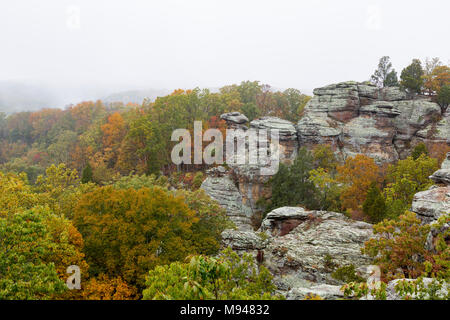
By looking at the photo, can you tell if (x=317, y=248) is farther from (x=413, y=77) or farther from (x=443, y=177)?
(x=413, y=77)

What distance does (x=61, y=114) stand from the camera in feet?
287

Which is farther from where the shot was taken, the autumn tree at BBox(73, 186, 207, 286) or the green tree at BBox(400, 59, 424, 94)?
the green tree at BBox(400, 59, 424, 94)

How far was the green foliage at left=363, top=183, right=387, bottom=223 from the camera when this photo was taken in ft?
80.1

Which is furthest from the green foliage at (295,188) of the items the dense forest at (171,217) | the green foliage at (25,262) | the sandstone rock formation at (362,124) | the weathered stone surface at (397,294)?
the green foliage at (25,262)

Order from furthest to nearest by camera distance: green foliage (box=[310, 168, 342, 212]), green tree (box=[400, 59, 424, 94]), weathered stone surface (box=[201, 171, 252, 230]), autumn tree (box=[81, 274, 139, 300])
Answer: green tree (box=[400, 59, 424, 94]) < weathered stone surface (box=[201, 171, 252, 230]) < green foliage (box=[310, 168, 342, 212]) < autumn tree (box=[81, 274, 139, 300])

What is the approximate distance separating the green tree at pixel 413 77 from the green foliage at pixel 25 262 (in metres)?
54.2

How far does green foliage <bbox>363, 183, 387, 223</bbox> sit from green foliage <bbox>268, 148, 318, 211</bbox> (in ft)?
19.6

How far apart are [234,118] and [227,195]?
16.0 metres

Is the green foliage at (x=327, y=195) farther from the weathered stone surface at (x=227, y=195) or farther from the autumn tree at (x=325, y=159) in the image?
the weathered stone surface at (x=227, y=195)

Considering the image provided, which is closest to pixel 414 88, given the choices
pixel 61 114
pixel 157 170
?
pixel 157 170

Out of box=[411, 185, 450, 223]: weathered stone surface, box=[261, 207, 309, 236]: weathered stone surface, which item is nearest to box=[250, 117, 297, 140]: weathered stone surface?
box=[261, 207, 309, 236]: weathered stone surface

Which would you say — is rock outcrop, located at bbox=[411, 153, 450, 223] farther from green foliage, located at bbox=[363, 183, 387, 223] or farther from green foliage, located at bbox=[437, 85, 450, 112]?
green foliage, located at bbox=[437, 85, 450, 112]

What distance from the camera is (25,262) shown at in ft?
41.3

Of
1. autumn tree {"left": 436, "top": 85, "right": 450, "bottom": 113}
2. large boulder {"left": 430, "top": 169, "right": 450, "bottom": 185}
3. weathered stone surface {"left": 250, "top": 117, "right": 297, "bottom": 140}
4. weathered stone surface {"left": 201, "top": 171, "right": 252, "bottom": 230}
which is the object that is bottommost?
weathered stone surface {"left": 201, "top": 171, "right": 252, "bottom": 230}
